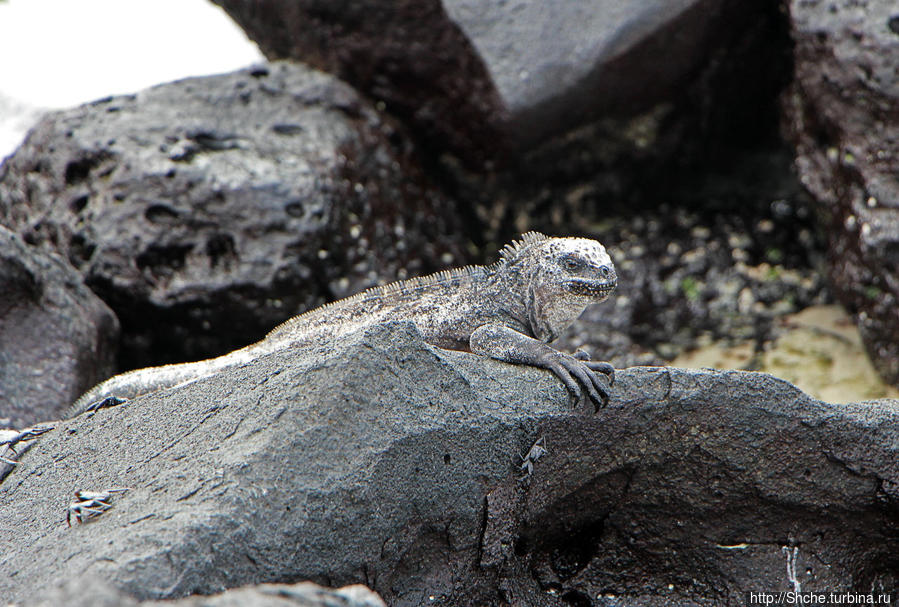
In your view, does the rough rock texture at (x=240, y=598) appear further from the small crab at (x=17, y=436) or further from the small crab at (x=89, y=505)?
the small crab at (x=17, y=436)

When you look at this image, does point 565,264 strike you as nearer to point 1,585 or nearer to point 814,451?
point 814,451

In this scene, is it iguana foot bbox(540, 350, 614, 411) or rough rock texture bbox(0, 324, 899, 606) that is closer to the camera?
rough rock texture bbox(0, 324, 899, 606)

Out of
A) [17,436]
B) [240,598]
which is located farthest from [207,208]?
[240,598]

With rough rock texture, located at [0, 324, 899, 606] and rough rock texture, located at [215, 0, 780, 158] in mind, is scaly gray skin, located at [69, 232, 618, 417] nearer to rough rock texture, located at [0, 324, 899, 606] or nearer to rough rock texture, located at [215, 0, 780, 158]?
rough rock texture, located at [0, 324, 899, 606]

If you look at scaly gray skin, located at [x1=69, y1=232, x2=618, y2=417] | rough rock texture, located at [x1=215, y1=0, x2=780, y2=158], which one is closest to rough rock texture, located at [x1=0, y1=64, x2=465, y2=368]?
rough rock texture, located at [x1=215, y1=0, x2=780, y2=158]

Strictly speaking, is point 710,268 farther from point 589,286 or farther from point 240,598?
point 240,598
